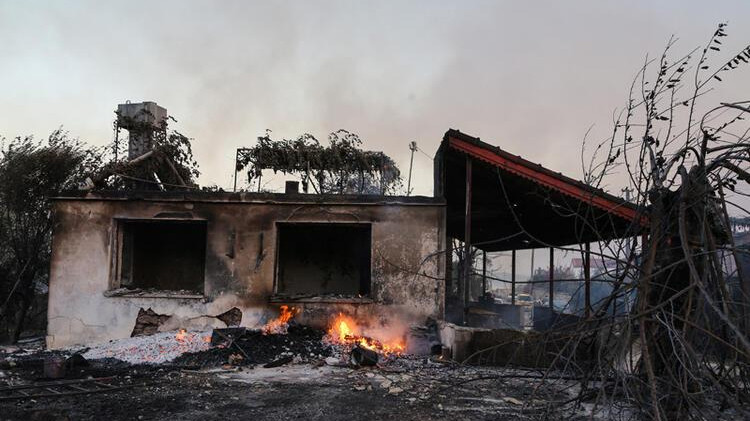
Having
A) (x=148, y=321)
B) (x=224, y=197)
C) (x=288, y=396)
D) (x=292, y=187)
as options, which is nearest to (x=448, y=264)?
(x=292, y=187)

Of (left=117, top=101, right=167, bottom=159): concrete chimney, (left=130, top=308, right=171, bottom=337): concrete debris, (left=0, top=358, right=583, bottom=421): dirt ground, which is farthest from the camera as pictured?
(left=117, top=101, right=167, bottom=159): concrete chimney

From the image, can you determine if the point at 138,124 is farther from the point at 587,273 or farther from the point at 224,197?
the point at 587,273

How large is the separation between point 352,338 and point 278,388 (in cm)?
292

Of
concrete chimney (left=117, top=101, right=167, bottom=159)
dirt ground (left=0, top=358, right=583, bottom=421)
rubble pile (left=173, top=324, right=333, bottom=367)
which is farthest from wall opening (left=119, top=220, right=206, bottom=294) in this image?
dirt ground (left=0, top=358, right=583, bottom=421)

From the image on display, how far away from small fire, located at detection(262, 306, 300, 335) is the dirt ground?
5.31 feet

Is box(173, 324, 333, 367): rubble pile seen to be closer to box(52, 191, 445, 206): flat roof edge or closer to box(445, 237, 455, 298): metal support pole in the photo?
box(52, 191, 445, 206): flat roof edge

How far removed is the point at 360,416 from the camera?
5512 mm

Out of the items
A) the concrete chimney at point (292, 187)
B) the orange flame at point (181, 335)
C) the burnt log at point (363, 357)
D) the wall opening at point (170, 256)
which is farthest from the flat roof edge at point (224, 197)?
the burnt log at point (363, 357)

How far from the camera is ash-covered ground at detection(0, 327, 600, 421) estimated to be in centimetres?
556

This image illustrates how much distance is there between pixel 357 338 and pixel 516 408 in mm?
4271

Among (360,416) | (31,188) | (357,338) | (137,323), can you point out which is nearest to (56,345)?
(137,323)

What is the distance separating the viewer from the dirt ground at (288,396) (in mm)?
5523

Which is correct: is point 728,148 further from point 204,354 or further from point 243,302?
point 243,302

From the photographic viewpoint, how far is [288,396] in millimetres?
6332
